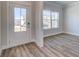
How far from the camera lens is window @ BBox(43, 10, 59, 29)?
577 cm

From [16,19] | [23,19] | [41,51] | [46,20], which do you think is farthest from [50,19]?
[41,51]

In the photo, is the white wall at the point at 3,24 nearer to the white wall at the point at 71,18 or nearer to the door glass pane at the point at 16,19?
the door glass pane at the point at 16,19

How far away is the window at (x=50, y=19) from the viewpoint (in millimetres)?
5766

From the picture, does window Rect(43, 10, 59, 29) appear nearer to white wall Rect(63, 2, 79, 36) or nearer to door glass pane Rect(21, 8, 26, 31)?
white wall Rect(63, 2, 79, 36)

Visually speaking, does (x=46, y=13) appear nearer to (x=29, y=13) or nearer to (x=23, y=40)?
(x=29, y=13)

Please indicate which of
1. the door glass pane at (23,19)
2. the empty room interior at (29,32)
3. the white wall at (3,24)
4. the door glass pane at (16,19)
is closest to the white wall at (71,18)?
the empty room interior at (29,32)

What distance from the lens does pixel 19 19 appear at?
3.83 m

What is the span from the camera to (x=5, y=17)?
3312 mm

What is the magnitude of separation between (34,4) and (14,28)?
1.41 m

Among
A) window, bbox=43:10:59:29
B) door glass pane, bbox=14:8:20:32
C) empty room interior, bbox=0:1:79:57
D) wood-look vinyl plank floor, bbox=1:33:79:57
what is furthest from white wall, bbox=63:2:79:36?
door glass pane, bbox=14:8:20:32

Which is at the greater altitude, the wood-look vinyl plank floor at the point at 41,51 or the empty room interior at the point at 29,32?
the empty room interior at the point at 29,32

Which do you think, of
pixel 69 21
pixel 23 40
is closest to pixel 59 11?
pixel 69 21

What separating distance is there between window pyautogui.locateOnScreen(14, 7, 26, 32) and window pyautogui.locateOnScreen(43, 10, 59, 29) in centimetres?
201

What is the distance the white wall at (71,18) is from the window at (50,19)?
0.77 metres
